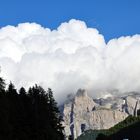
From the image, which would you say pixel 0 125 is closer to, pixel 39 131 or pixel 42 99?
pixel 39 131

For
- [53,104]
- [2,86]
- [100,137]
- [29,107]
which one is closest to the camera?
[2,86]

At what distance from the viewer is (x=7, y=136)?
5706 centimetres

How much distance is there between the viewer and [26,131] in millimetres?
64875

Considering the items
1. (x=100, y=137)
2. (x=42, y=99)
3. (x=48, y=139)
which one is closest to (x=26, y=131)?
(x=48, y=139)

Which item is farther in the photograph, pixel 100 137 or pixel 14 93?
pixel 100 137

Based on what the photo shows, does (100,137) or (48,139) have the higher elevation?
(100,137)

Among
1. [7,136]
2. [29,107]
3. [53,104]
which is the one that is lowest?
[7,136]

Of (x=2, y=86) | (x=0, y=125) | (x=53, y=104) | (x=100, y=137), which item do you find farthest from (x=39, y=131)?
(x=100, y=137)

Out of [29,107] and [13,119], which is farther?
[29,107]

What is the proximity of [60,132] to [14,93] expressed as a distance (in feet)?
61.0

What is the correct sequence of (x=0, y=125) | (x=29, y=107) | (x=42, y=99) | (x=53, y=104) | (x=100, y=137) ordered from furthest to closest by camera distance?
(x=100, y=137), (x=53, y=104), (x=42, y=99), (x=29, y=107), (x=0, y=125)

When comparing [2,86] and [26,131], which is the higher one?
[2,86]

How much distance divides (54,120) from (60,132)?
2.26 m

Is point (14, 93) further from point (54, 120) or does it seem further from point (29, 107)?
point (54, 120)
